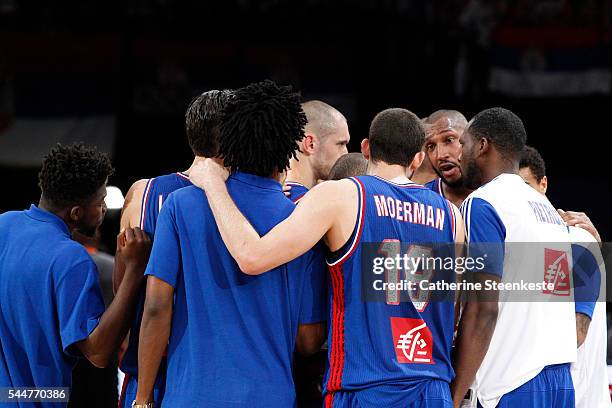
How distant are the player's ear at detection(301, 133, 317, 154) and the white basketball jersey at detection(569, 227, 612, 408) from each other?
135 cm

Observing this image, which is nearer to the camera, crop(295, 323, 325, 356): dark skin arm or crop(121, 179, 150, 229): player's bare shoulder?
crop(295, 323, 325, 356): dark skin arm

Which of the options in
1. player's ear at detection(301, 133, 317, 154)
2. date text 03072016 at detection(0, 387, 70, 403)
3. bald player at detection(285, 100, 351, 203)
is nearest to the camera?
date text 03072016 at detection(0, 387, 70, 403)

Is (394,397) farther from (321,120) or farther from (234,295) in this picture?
(321,120)

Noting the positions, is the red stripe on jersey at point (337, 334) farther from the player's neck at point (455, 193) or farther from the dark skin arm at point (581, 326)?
the player's neck at point (455, 193)

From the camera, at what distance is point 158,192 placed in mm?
3980

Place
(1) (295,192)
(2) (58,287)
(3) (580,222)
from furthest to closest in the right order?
1. (3) (580,222)
2. (1) (295,192)
3. (2) (58,287)

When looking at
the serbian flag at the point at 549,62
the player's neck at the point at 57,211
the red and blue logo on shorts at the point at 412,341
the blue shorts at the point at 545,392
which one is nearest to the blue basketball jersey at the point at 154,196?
the player's neck at the point at 57,211

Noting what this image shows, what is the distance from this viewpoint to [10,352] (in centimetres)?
368

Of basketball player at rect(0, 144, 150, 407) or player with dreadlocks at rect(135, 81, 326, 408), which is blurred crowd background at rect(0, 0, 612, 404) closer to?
basketball player at rect(0, 144, 150, 407)

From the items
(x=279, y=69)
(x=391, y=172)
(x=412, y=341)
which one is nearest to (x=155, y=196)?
(x=391, y=172)

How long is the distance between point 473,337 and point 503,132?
1.02m

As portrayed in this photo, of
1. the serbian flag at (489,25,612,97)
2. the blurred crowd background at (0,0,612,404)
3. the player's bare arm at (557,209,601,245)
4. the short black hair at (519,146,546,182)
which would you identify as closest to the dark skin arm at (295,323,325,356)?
the player's bare arm at (557,209,601,245)

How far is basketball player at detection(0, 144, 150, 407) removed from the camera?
11.7ft

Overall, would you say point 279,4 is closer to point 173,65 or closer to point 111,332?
point 173,65
